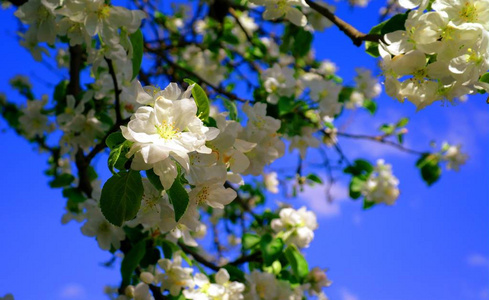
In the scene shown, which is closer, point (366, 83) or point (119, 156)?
point (119, 156)

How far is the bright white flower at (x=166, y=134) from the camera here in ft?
3.18

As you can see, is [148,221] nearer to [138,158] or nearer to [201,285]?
[138,158]

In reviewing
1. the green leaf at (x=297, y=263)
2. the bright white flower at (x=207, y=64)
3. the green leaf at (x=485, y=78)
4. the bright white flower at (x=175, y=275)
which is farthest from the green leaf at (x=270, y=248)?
the bright white flower at (x=207, y=64)

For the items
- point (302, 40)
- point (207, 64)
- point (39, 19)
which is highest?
point (207, 64)

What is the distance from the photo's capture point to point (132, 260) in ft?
5.54

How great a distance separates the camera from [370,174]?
2.80m

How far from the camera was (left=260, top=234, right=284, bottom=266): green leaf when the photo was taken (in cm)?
195

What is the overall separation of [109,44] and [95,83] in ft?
1.94

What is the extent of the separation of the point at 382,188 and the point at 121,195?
2125 millimetres

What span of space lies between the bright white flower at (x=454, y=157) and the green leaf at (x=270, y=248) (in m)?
1.83

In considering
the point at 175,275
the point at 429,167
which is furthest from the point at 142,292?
the point at 429,167

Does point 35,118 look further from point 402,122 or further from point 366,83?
point 402,122

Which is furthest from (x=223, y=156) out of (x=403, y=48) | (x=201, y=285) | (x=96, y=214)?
(x=96, y=214)

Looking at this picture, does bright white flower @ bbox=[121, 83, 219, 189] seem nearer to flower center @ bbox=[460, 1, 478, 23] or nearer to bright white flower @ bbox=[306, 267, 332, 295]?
flower center @ bbox=[460, 1, 478, 23]
